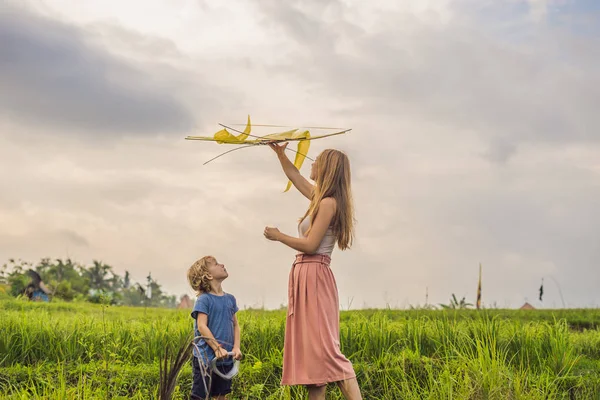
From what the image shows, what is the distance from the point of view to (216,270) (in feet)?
16.8

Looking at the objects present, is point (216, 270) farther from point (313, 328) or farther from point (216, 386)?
point (313, 328)

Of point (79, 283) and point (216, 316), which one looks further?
point (79, 283)

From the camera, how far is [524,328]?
26.5 feet

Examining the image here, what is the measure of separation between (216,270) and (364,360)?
2.66 meters

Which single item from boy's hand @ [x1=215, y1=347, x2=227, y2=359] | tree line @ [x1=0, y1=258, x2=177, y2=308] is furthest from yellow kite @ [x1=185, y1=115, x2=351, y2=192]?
tree line @ [x1=0, y1=258, x2=177, y2=308]

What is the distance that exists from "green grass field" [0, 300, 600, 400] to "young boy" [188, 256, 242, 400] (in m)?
0.80

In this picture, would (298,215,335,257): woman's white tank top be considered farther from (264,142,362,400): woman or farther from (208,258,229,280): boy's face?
(208,258,229,280): boy's face

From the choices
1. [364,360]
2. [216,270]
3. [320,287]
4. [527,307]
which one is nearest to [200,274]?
[216,270]

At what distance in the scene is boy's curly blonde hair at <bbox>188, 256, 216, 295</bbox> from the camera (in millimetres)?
5110

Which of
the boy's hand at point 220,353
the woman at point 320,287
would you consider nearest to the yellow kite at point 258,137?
the woman at point 320,287

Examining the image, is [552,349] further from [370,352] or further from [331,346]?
[331,346]

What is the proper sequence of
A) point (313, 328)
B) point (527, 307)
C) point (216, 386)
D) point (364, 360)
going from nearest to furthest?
point (313, 328)
point (216, 386)
point (364, 360)
point (527, 307)

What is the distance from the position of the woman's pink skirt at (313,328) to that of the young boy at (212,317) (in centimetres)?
57

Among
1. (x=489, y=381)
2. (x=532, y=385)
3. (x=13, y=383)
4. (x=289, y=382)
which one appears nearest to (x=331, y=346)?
(x=289, y=382)
